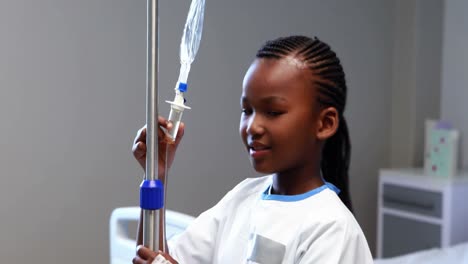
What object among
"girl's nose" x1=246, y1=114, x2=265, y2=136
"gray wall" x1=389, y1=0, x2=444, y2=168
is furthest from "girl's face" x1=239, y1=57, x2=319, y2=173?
"gray wall" x1=389, y1=0, x2=444, y2=168

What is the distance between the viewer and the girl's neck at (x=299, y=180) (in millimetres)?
1016

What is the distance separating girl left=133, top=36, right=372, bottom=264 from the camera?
93 centimetres

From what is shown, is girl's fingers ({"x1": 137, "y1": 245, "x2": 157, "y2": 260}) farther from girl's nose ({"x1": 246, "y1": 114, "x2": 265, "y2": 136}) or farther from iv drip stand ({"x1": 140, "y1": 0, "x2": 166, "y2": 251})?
girl's nose ({"x1": 246, "y1": 114, "x2": 265, "y2": 136})

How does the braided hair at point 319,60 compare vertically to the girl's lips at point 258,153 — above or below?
above

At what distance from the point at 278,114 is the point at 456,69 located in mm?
2893

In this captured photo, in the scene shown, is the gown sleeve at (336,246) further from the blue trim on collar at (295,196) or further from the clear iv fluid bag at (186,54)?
the clear iv fluid bag at (186,54)

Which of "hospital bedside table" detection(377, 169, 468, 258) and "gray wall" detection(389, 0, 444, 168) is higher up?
"gray wall" detection(389, 0, 444, 168)

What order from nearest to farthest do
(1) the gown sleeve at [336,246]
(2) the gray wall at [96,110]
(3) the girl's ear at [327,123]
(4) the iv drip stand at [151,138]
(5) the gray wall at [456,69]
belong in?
(4) the iv drip stand at [151,138] → (1) the gown sleeve at [336,246] → (3) the girl's ear at [327,123] → (2) the gray wall at [96,110] → (5) the gray wall at [456,69]

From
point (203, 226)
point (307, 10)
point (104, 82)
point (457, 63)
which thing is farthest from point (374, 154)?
point (203, 226)

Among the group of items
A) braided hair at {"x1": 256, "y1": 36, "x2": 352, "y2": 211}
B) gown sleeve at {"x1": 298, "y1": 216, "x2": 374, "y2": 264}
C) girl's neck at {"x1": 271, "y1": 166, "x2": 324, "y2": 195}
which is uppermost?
braided hair at {"x1": 256, "y1": 36, "x2": 352, "y2": 211}

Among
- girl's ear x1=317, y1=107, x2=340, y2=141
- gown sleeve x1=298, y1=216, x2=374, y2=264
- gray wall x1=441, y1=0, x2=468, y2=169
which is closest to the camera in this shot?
gown sleeve x1=298, y1=216, x2=374, y2=264

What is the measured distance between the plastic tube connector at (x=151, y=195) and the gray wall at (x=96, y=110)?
1.80 m

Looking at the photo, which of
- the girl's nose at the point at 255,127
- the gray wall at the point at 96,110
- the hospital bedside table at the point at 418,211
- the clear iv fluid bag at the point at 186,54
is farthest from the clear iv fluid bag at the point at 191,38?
the hospital bedside table at the point at 418,211

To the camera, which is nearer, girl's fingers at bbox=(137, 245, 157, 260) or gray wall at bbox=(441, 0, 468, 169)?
girl's fingers at bbox=(137, 245, 157, 260)
